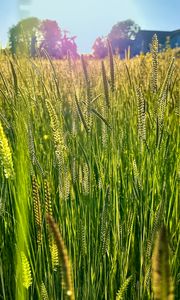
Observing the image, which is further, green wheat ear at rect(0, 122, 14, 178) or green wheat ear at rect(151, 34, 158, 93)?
green wheat ear at rect(151, 34, 158, 93)

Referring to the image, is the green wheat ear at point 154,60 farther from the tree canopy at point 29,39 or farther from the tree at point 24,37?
the tree at point 24,37

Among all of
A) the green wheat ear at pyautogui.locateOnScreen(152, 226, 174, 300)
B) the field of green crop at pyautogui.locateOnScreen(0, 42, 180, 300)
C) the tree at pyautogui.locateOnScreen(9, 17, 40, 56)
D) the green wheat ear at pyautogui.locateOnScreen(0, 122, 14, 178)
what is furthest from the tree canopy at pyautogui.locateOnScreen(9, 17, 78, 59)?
the green wheat ear at pyautogui.locateOnScreen(152, 226, 174, 300)

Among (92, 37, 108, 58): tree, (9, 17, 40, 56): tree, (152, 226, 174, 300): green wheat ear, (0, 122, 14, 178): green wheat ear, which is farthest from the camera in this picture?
(92, 37, 108, 58): tree

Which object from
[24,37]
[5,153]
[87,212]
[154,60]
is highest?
[24,37]

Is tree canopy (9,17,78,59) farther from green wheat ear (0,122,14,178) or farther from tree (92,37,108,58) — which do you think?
green wheat ear (0,122,14,178)

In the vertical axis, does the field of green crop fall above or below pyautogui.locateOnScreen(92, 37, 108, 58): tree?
below

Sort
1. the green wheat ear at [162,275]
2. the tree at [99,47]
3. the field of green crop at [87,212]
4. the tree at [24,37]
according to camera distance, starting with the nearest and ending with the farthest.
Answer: the green wheat ear at [162,275] < the field of green crop at [87,212] < the tree at [24,37] < the tree at [99,47]

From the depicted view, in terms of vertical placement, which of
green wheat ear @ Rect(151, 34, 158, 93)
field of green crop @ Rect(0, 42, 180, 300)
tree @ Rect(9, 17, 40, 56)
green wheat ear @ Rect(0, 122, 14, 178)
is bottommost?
field of green crop @ Rect(0, 42, 180, 300)

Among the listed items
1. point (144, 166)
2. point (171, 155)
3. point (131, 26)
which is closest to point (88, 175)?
point (144, 166)

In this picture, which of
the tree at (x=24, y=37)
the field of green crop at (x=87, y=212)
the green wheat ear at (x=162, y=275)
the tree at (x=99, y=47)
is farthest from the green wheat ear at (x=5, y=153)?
the tree at (x=99, y=47)

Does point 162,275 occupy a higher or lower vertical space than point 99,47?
lower

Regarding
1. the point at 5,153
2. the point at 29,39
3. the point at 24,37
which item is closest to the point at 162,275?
the point at 5,153

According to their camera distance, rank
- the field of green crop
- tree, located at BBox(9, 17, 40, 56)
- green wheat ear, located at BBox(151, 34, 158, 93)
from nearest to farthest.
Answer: the field of green crop
green wheat ear, located at BBox(151, 34, 158, 93)
tree, located at BBox(9, 17, 40, 56)

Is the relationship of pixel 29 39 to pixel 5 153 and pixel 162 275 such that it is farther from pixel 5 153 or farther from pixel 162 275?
pixel 162 275
